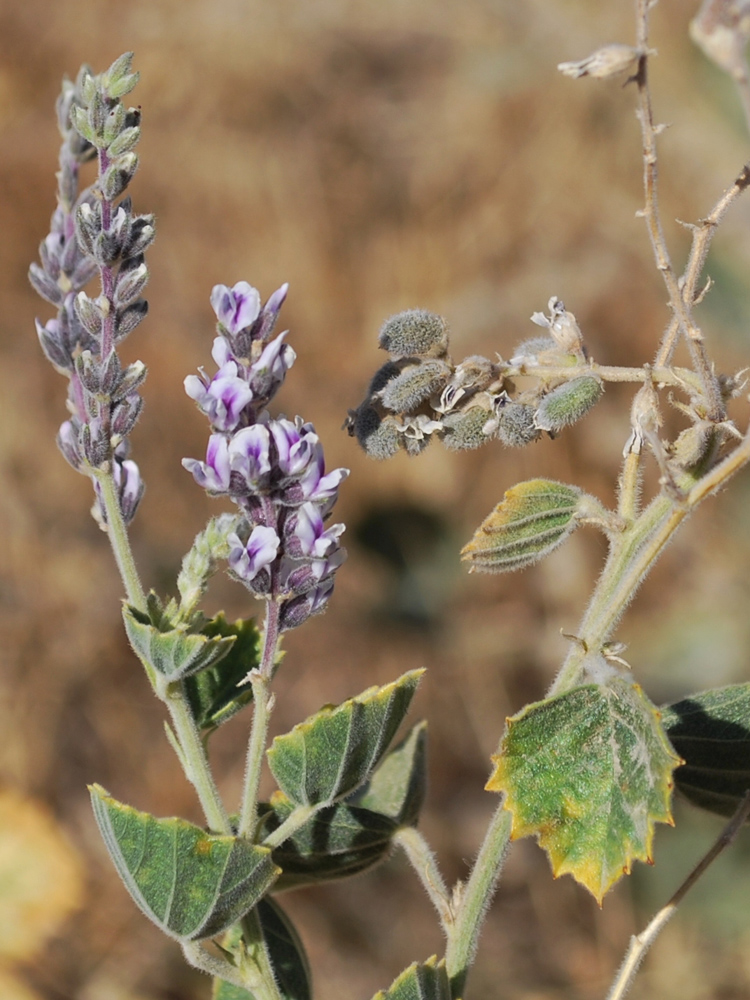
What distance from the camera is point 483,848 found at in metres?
1.23

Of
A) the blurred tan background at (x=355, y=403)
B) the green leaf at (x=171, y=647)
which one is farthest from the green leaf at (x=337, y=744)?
the blurred tan background at (x=355, y=403)

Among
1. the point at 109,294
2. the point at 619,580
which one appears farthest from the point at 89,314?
the point at 619,580

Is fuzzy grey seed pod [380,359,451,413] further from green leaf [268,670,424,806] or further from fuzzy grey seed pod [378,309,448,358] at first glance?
green leaf [268,670,424,806]

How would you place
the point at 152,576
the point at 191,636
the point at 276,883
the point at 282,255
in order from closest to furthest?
1. the point at 191,636
2. the point at 276,883
3. the point at 152,576
4. the point at 282,255

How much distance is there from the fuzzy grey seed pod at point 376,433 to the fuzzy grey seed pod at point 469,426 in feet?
0.22

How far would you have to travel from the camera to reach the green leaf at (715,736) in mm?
1321

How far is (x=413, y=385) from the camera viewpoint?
3.96 feet

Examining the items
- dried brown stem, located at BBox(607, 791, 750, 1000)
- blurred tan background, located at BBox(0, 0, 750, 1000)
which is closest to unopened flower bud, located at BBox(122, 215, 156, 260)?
dried brown stem, located at BBox(607, 791, 750, 1000)

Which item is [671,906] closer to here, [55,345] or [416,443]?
[416,443]

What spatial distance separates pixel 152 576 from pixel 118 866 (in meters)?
4.20

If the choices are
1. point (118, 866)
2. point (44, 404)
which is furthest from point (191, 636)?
point (44, 404)

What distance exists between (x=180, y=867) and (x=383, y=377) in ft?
2.08

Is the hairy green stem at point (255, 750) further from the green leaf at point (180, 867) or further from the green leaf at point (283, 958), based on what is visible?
the green leaf at point (283, 958)

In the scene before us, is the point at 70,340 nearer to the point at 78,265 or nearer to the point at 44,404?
the point at 78,265
